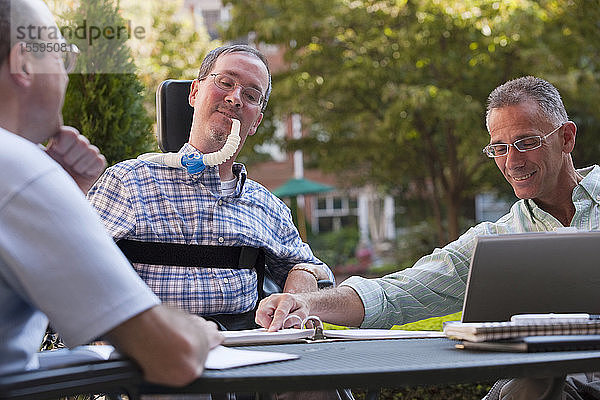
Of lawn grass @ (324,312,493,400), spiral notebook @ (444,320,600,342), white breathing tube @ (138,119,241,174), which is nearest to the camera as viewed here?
spiral notebook @ (444,320,600,342)

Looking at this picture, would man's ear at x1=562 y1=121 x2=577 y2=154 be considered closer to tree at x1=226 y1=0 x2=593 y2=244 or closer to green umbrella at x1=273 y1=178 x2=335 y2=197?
tree at x1=226 y1=0 x2=593 y2=244

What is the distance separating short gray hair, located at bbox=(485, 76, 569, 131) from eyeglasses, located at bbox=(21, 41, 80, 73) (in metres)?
1.71

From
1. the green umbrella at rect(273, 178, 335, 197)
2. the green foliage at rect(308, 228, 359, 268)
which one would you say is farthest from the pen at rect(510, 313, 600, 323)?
the green foliage at rect(308, 228, 359, 268)

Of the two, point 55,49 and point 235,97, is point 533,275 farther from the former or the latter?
point 235,97

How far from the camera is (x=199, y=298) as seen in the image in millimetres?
2910

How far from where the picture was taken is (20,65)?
139cm

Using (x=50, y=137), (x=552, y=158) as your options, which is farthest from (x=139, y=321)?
(x=552, y=158)

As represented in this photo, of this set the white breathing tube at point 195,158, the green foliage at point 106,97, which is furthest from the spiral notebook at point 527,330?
the green foliage at point 106,97

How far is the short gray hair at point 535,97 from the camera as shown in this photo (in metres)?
2.85

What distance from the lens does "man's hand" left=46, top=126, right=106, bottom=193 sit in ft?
5.29

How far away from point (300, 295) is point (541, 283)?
2.82ft

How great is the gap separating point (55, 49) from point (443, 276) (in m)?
1.75

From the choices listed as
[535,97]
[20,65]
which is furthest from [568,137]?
[20,65]

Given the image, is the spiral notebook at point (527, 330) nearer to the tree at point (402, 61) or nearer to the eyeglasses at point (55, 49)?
the eyeglasses at point (55, 49)
